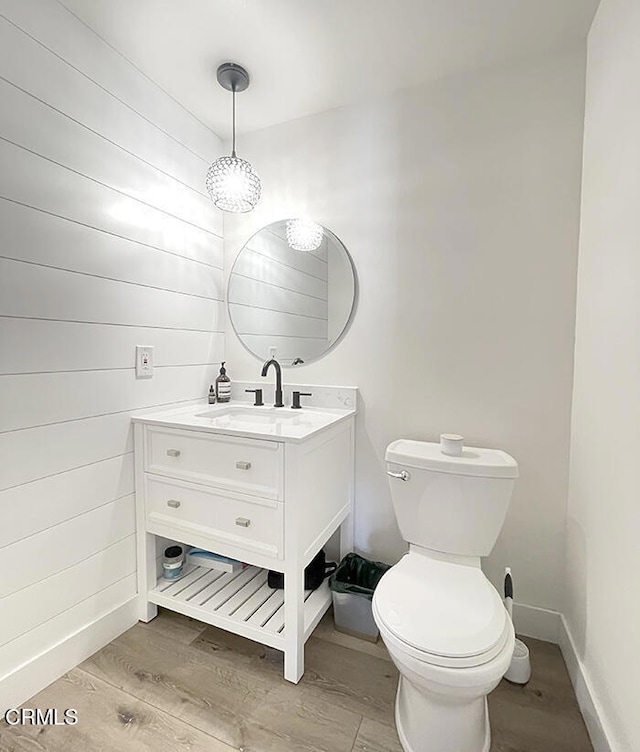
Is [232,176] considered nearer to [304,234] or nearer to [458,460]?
[304,234]

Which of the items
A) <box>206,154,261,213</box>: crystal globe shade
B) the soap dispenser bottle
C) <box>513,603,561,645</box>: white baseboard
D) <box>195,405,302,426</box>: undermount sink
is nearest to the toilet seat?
<box>513,603,561,645</box>: white baseboard

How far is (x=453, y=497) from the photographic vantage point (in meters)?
1.39

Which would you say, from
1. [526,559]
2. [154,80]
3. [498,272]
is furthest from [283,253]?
[526,559]

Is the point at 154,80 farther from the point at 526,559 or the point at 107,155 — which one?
the point at 526,559

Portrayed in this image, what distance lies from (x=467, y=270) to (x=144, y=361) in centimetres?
150

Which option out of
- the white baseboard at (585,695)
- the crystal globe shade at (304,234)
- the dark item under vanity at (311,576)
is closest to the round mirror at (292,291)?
the crystal globe shade at (304,234)

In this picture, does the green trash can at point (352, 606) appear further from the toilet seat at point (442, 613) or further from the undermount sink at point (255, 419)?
the undermount sink at point (255, 419)

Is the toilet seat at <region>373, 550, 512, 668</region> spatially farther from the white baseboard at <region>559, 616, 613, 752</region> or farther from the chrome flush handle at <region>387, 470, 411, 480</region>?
the white baseboard at <region>559, 616, 613, 752</region>

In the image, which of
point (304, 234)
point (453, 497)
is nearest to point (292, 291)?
point (304, 234)

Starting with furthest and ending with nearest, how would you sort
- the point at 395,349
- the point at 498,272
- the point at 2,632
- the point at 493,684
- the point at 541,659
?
1. the point at 395,349
2. the point at 498,272
3. the point at 541,659
4. the point at 2,632
5. the point at 493,684

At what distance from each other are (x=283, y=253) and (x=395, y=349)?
31.6 inches

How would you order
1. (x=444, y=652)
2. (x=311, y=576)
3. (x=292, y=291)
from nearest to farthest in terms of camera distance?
(x=444, y=652) < (x=311, y=576) < (x=292, y=291)

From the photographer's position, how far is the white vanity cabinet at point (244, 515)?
1.35m

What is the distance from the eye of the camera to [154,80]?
1.67 m
